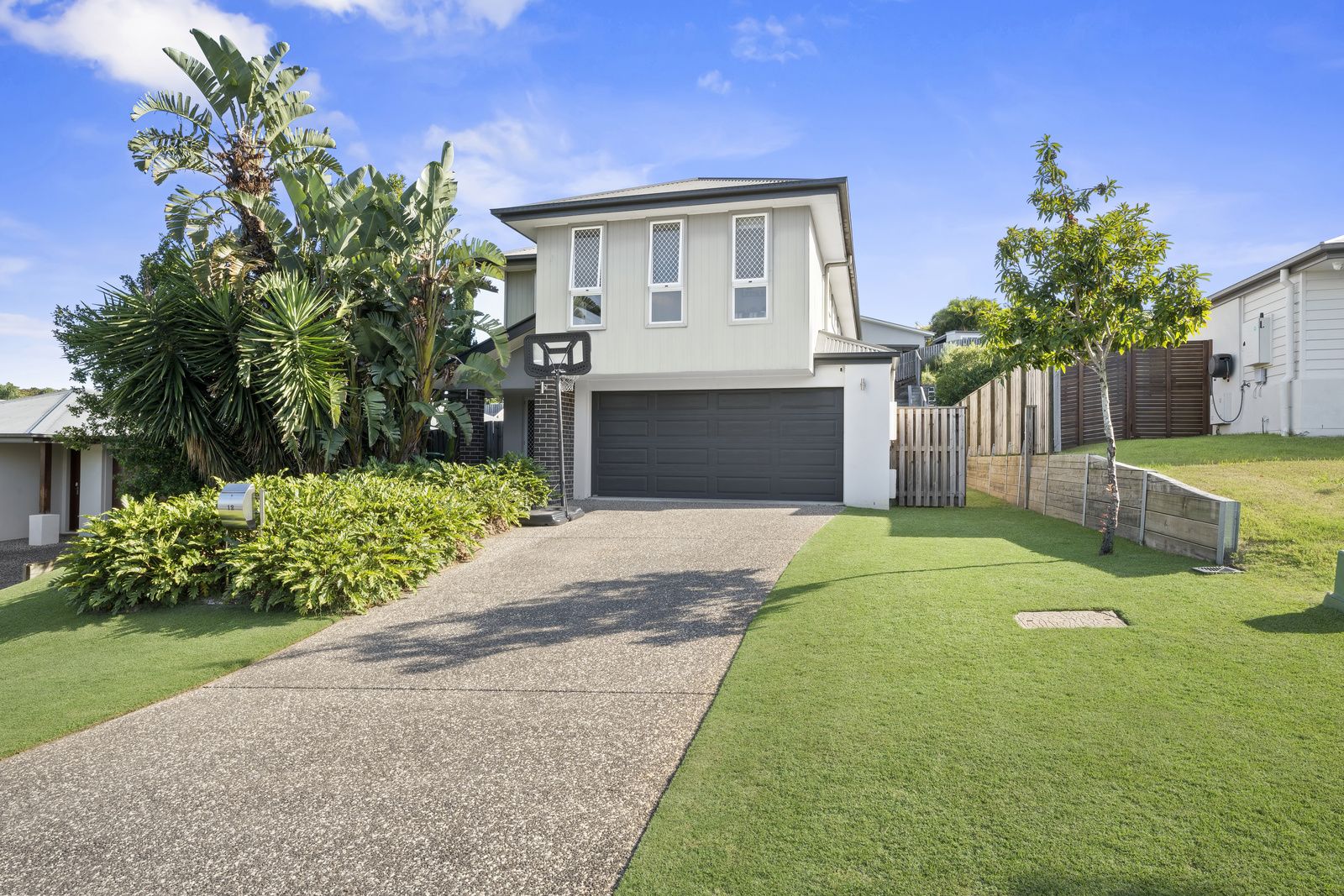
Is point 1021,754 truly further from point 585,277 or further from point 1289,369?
point 1289,369

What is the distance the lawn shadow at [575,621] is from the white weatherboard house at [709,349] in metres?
6.93

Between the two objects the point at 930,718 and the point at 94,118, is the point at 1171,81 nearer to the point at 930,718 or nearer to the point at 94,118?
the point at 930,718

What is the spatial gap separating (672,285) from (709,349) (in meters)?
1.47

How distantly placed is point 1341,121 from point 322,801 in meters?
14.6

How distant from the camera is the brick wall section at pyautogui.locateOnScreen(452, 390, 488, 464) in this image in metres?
17.8

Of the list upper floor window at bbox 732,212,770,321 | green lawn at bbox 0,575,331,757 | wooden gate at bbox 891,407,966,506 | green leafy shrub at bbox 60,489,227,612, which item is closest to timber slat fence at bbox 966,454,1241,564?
wooden gate at bbox 891,407,966,506

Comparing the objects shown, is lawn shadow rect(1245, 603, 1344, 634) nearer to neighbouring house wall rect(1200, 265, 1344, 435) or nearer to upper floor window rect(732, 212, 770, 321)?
neighbouring house wall rect(1200, 265, 1344, 435)

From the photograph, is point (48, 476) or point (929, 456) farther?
point (48, 476)

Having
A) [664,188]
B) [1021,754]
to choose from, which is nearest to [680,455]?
[664,188]

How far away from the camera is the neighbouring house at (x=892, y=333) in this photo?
37.9 meters

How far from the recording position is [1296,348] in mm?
13766

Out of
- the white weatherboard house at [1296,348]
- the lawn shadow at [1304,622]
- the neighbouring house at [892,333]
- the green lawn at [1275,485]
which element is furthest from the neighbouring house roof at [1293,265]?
the neighbouring house at [892,333]

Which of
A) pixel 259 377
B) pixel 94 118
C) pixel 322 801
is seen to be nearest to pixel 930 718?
pixel 322 801

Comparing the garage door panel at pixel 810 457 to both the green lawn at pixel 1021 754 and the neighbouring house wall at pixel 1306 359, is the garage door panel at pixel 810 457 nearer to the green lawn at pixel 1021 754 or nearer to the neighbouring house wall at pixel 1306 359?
the neighbouring house wall at pixel 1306 359
